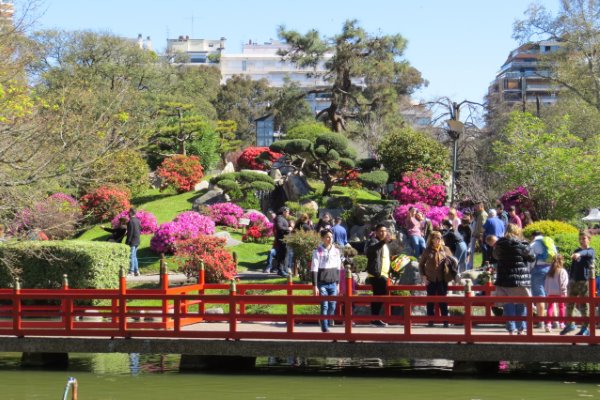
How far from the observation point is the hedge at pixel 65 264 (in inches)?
1025

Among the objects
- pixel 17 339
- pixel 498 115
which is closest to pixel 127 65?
pixel 498 115

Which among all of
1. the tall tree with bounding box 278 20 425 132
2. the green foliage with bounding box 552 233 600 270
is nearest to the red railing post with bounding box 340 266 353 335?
the green foliage with bounding box 552 233 600 270

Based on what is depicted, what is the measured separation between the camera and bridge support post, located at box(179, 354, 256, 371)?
1723 centimetres

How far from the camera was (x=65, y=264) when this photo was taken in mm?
26312

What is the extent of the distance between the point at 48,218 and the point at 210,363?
12.6 meters

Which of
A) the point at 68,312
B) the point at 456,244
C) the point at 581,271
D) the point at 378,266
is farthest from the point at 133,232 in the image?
the point at 581,271

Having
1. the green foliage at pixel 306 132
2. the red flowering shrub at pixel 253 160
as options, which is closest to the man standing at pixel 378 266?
the green foliage at pixel 306 132

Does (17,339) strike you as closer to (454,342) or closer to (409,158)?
(454,342)

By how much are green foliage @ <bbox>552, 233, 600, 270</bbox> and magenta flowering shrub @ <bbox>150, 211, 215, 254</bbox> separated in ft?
37.9

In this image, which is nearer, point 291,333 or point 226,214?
point 291,333

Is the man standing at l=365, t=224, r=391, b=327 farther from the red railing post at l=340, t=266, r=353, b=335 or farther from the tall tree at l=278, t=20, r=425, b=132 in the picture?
the tall tree at l=278, t=20, r=425, b=132

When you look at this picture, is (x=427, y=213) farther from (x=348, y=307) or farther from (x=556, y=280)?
(x=348, y=307)

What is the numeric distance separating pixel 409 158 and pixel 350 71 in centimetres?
1201

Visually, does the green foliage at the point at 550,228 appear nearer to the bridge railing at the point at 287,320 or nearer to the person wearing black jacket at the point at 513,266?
the bridge railing at the point at 287,320
